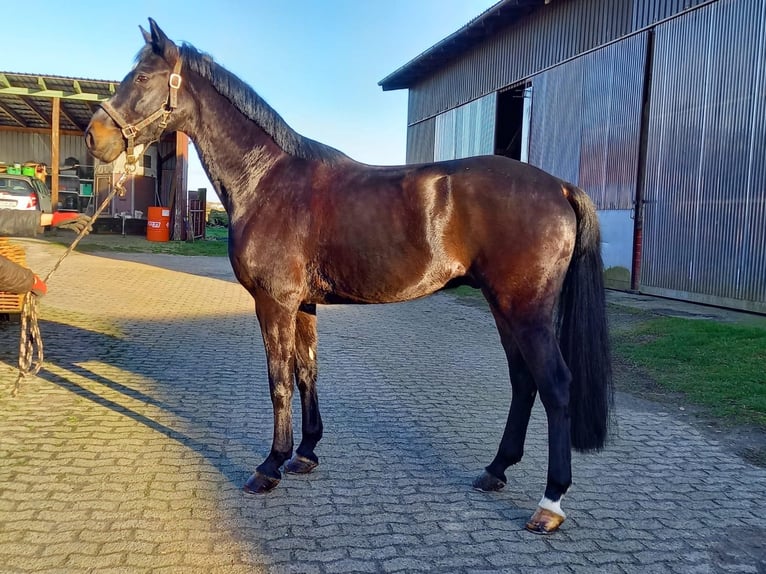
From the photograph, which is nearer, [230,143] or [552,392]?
[552,392]

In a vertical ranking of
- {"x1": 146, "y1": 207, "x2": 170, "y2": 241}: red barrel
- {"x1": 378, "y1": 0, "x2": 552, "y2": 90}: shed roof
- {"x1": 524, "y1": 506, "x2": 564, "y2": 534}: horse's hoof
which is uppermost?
{"x1": 378, "y1": 0, "x2": 552, "y2": 90}: shed roof

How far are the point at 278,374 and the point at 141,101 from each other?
73.7 inches

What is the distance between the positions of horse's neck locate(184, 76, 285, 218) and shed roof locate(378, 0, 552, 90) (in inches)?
554

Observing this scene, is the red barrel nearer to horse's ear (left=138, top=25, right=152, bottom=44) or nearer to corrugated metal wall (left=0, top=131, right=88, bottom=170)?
corrugated metal wall (left=0, top=131, right=88, bottom=170)

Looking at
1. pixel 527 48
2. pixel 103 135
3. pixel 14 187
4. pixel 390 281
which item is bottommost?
pixel 390 281

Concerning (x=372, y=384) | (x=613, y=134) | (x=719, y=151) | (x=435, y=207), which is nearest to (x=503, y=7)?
(x=613, y=134)

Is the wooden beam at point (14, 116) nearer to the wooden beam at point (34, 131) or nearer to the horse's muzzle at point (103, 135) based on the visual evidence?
the wooden beam at point (34, 131)

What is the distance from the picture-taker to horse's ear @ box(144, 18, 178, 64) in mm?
3589

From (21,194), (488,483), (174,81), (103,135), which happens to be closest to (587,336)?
(488,483)

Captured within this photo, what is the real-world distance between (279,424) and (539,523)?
1.62 meters

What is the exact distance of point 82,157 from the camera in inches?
1209

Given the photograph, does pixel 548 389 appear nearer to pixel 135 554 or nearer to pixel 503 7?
pixel 135 554

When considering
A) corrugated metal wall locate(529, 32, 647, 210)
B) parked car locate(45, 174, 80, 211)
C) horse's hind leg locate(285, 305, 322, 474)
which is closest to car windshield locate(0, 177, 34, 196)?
parked car locate(45, 174, 80, 211)

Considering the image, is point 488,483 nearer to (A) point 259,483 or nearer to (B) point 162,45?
(A) point 259,483
